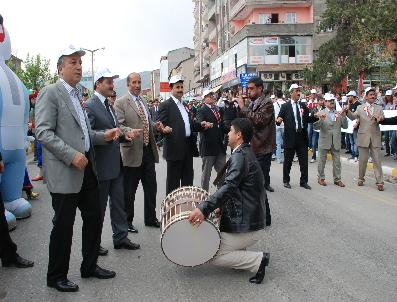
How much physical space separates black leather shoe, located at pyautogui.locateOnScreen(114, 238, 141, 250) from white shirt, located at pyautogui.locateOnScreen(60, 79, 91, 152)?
1.69m

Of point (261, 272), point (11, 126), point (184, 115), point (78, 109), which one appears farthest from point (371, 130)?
point (78, 109)

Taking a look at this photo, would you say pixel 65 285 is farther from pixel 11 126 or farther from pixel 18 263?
pixel 11 126

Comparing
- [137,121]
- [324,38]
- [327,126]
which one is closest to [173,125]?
[137,121]

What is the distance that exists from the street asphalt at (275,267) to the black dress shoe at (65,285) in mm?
49

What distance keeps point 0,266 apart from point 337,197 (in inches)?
239

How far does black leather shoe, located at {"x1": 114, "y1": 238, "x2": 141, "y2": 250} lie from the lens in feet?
19.5

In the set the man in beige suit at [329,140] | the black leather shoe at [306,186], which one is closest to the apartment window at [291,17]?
the man in beige suit at [329,140]

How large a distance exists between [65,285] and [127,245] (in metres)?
1.44

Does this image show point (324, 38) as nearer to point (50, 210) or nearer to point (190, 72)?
point (50, 210)

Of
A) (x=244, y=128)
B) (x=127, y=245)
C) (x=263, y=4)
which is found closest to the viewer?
(x=244, y=128)

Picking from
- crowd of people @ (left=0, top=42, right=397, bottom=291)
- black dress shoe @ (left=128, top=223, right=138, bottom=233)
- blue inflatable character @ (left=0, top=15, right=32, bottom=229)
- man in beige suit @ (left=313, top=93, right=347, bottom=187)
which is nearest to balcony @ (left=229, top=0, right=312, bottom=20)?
man in beige suit @ (left=313, top=93, right=347, bottom=187)

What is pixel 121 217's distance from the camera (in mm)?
5988

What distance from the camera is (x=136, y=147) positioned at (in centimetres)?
650

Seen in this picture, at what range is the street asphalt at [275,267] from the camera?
4.51 meters
